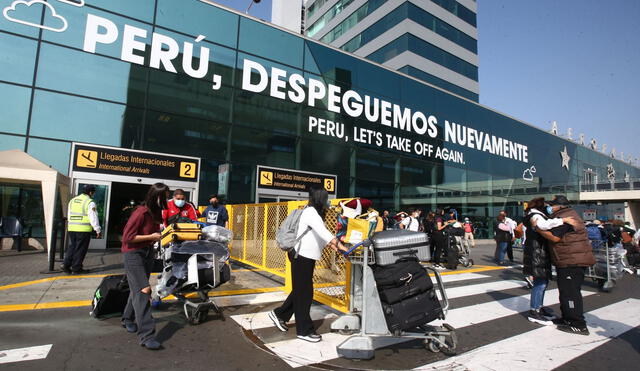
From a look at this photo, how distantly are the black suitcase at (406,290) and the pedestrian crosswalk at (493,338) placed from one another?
25.5 inches

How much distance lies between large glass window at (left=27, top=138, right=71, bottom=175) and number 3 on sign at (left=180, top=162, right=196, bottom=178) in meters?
3.46

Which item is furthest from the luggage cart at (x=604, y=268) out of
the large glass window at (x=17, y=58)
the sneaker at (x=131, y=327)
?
the large glass window at (x=17, y=58)

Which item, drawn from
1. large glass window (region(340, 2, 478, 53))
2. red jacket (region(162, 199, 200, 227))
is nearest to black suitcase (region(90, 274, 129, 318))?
red jacket (region(162, 199, 200, 227))

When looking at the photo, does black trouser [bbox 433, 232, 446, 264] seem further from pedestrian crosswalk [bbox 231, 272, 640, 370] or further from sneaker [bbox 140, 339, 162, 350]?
sneaker [bbox 140, 339, 162, 350]

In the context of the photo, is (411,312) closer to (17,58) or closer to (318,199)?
(318,199)

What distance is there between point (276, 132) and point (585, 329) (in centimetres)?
1284

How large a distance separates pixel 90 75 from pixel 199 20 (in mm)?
4685

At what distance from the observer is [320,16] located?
45.6m

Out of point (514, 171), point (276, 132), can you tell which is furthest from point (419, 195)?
point (514, 171)

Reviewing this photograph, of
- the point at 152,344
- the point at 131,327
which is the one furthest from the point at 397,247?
the point at 131,327

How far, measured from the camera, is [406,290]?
326 centimetres

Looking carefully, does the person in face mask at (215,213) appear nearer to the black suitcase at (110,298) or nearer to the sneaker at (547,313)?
the black suitcase at (110,298)

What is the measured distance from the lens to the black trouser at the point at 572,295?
4492mm

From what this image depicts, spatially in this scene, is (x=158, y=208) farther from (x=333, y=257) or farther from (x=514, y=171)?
(x=514, y=171)
